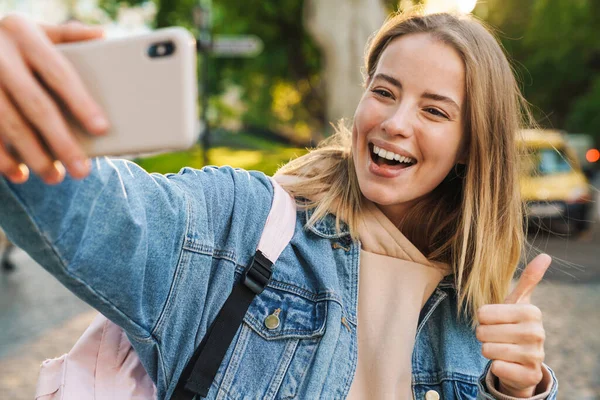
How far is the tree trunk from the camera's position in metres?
10.8

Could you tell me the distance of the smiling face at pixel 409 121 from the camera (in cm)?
214

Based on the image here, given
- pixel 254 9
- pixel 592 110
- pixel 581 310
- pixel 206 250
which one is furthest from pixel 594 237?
pixel 592 110

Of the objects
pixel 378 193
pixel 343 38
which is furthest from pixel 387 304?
pixel 343 38

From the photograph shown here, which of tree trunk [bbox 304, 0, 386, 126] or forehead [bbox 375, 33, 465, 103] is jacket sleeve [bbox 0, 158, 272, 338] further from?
tree trunk [bbox 304, 0, 386, 126]

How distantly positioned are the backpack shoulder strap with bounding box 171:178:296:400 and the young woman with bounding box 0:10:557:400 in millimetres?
23

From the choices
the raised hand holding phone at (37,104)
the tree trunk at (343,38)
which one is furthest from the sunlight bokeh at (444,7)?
the tree trunk at (343,38)

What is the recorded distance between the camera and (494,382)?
1868mm

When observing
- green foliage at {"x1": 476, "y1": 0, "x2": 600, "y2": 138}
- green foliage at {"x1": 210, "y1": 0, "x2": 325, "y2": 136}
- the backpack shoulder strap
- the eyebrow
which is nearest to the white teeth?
the eyebrow

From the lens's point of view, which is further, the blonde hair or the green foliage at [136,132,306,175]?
the green foliage at [136,132,306,175]

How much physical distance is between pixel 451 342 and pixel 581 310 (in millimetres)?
5751

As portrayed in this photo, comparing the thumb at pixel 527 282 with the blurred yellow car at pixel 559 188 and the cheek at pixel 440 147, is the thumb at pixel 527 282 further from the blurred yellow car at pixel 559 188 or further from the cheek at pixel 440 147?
the blurred yellow car at pixel 559 188

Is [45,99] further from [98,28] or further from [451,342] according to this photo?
[451,342]

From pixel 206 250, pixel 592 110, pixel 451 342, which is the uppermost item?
pixel 206 250

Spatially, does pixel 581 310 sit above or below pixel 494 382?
below
